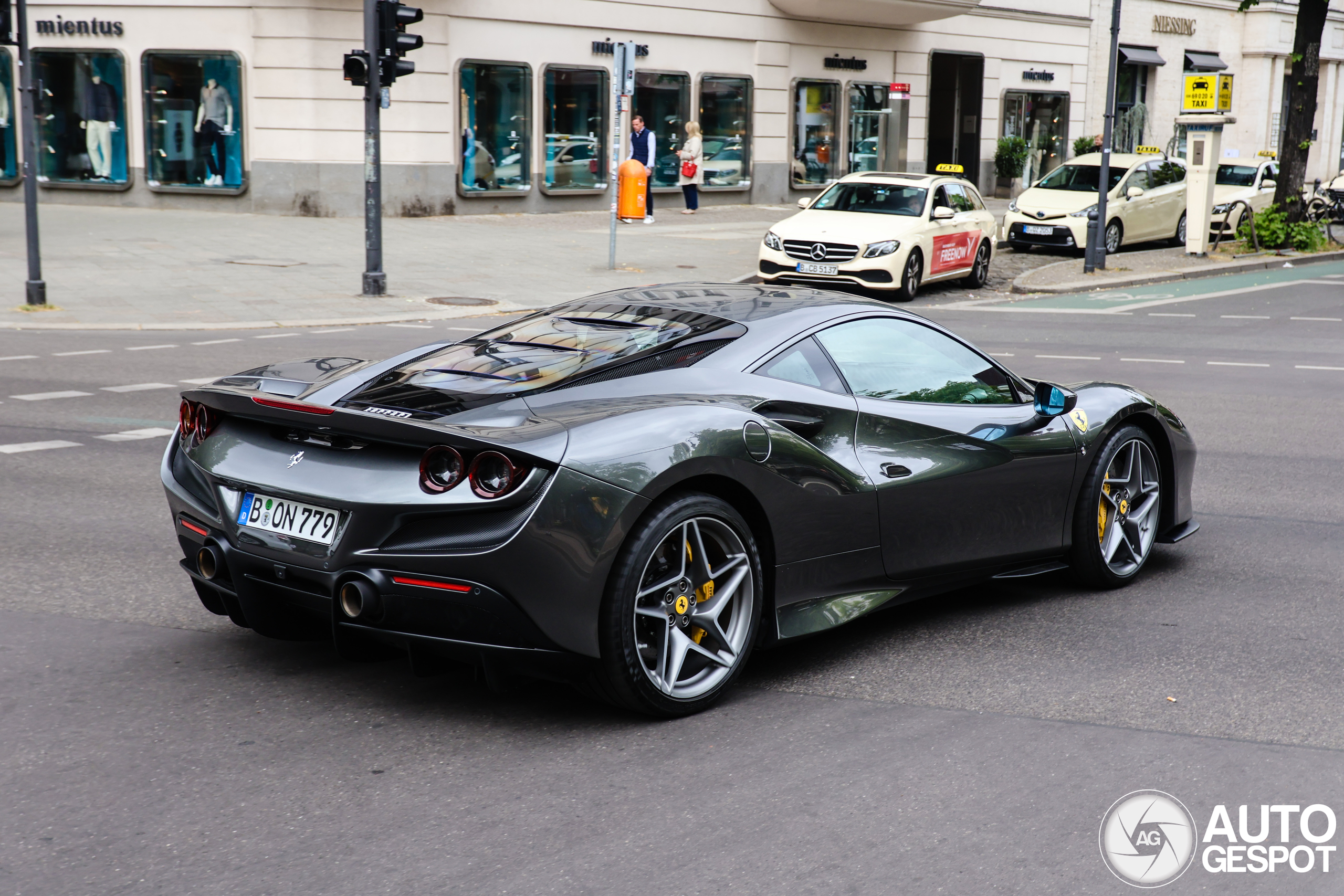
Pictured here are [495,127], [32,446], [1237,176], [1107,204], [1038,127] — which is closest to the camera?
[32,446]

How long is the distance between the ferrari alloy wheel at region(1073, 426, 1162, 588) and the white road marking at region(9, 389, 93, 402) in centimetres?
754

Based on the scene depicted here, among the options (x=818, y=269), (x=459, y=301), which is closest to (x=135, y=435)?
(x=459, y=301)

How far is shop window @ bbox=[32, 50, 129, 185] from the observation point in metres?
27.6

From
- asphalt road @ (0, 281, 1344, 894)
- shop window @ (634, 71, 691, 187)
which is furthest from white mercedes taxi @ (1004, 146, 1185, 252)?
asphalt road @ (0, 281, 1344, 894)

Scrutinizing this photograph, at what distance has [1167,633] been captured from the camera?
5.45 meters

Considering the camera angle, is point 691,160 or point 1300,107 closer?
point 1300,107

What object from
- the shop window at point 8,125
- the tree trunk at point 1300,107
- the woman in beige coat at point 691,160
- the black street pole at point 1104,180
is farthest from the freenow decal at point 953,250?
the shop window at point 8,125

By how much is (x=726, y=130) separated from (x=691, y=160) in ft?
10.6

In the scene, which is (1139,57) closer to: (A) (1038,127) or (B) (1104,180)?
(A) (1038,127)

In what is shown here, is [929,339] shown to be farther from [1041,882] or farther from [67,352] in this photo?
[67,352]

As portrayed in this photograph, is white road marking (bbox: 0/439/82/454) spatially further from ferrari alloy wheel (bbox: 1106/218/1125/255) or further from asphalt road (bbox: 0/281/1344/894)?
ferrari alloy wheel (bbox: 1106/218/1125/255)

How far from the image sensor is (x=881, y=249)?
19.1 meters

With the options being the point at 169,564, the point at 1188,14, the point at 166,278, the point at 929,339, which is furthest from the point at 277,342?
the point at 1188,14

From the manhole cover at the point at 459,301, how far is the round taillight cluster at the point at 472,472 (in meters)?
13.5
